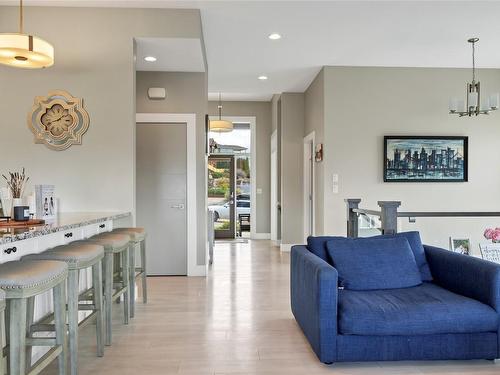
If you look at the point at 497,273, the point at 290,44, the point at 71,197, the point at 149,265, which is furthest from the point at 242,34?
the point at 497,273

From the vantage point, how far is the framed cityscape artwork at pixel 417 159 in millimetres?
5598

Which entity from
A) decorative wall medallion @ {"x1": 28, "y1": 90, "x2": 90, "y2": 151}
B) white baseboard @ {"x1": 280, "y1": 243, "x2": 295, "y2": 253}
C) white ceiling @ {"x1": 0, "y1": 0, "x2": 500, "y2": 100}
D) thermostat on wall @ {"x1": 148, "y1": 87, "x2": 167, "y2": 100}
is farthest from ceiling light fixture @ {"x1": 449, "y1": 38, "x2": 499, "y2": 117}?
decorative wall medallion @ {"x1": 28, "y1": 90, "x2": 90, "y2": 151}

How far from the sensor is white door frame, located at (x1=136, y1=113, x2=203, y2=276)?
5.20 meters

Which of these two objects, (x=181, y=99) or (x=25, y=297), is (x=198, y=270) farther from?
(x=25, y=297)

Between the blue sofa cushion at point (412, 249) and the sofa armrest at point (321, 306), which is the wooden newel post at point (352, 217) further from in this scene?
the sofa armrest at point (321, 306)

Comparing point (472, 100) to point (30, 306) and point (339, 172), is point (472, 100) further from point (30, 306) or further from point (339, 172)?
point (30, 306)

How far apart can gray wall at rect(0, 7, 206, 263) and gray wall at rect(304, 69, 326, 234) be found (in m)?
2.83

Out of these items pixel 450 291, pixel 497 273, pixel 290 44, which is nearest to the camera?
pixel 497 273

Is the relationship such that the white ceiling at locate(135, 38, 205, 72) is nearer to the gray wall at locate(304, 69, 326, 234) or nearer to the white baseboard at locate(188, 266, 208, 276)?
the gray wall at locate(304, 69, 326, 234)

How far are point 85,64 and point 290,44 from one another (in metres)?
2.36

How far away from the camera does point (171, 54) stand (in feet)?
14.6

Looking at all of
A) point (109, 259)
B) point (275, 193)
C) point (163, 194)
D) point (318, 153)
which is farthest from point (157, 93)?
point (275, 193)

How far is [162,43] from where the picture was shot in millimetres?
4105

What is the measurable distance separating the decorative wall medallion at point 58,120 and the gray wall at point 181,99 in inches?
55.0
